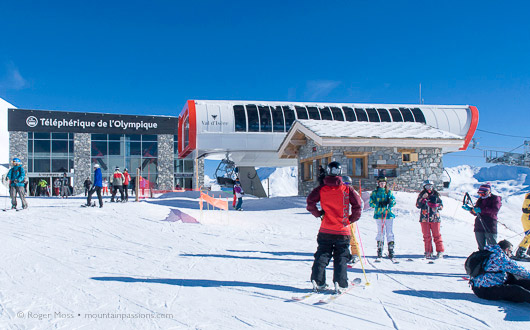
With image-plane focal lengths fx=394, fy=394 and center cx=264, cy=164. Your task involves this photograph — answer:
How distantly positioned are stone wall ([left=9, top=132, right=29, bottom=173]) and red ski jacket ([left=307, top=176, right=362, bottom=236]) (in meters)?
32.1

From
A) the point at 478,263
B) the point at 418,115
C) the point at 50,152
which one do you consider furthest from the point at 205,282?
the point at 50,152

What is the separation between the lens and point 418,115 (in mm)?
24844

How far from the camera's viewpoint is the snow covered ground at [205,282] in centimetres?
338

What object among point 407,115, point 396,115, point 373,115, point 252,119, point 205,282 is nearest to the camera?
point 205,282

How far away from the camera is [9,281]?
4461mm

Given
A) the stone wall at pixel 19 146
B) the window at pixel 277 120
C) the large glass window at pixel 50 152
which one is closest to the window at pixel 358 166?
the window at pixel 277 120

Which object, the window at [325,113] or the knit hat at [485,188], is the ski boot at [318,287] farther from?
the window at [325,113]

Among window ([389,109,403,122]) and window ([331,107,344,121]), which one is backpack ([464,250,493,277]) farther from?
window ([389,109,403,122])

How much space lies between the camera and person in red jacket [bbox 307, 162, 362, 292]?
164 inches

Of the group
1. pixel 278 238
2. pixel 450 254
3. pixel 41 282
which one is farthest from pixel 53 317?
pixel 450 254

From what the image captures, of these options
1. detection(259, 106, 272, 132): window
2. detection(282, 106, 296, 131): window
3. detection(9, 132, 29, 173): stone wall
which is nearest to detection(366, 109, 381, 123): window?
detection(282, 106, 296, 131): window

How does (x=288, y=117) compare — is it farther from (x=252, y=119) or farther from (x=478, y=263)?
(x=478, y=263)

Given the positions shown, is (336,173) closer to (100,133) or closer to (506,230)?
(506,230)

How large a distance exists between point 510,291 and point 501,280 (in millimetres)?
143
